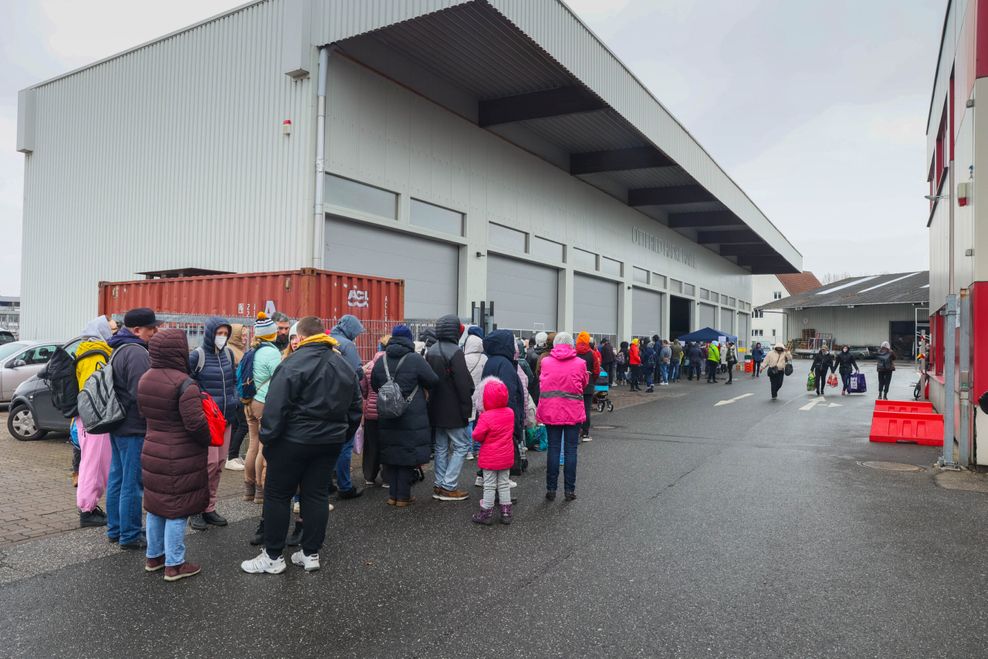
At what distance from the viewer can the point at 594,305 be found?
2628 centimetres

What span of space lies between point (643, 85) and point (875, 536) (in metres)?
16.7

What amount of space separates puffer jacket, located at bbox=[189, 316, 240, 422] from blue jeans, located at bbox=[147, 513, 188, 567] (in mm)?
1744

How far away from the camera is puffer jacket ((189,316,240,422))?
6129mm

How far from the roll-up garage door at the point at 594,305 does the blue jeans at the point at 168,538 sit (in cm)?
2072

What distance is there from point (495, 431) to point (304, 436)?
2.11m

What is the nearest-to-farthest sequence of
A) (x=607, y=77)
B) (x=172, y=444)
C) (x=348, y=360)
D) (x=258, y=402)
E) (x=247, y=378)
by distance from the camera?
(x=172, y=444), (x=258, y=402), (x=348, y=360), (x=247, y=378), (x=607, y=77)

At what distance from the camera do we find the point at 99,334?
6.03 metres

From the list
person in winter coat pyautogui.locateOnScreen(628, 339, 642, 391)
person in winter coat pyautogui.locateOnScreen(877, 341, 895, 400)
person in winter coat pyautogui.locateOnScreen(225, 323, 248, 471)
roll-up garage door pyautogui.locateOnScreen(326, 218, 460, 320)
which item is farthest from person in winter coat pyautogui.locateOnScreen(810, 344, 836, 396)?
person in winter coat pyautogui.locateOnScreen(225, 323, 248, 471)

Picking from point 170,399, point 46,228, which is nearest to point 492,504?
point 170,399

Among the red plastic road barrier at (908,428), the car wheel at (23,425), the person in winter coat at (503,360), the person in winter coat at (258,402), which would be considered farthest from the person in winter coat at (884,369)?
the car wheel at (23,425)

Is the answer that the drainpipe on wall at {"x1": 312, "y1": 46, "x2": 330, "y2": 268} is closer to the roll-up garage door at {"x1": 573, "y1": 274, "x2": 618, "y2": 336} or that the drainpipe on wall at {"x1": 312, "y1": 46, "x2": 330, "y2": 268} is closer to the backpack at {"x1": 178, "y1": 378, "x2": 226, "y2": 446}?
the backpack at {"x1": 178, "y1": 378, "x2": 226, "y2": 446}

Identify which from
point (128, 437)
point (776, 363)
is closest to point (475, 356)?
point (128, 437)

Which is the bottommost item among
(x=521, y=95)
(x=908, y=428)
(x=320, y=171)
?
(x=908, y=428)

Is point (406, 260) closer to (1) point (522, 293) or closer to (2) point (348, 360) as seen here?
(1) point (522, 293)
